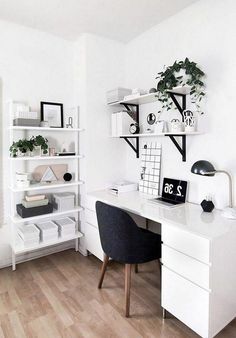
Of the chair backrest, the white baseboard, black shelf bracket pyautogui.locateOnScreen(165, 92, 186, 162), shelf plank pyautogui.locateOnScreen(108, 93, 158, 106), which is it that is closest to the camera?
the chair backrest

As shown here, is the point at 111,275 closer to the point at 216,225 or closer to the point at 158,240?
the point at 158,240

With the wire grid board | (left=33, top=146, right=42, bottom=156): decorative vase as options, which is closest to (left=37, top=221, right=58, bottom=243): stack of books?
(left=33, top=146, right=42, bottom=156): decorative vase

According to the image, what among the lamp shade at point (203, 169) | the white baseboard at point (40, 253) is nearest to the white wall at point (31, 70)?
the white baseboard at point (40, 253)

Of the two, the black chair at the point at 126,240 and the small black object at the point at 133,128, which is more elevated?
the small black object at the point at 133,128

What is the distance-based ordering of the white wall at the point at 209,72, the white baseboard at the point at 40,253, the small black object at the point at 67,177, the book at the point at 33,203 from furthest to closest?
1. the small black object at the point at 67,177
2. the white baseboard at the point at 40,253
3. the book at the point at 33,203
4. the white wall at the point at 209,72

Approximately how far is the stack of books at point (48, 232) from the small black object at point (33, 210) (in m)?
0.18

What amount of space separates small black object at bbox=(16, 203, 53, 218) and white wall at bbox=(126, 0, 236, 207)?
125cm

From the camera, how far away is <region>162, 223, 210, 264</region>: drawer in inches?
56.4

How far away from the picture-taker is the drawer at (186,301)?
1.46 meters

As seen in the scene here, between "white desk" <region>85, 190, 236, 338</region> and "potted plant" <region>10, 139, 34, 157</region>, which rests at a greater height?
"potted plant" <region>10, 139, 34, 157</region>

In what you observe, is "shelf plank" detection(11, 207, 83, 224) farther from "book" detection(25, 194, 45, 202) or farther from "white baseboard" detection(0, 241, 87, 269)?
"white baseboard" detection(0, 241, 87, 269)

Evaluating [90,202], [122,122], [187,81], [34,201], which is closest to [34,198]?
[34,201]

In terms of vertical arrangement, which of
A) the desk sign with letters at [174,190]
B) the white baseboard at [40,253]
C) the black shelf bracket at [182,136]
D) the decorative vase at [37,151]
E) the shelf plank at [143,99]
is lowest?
the white baseboard at [40,253]

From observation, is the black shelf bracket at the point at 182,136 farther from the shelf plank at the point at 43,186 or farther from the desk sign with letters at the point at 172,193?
the shelf plank at the point at 43,186
